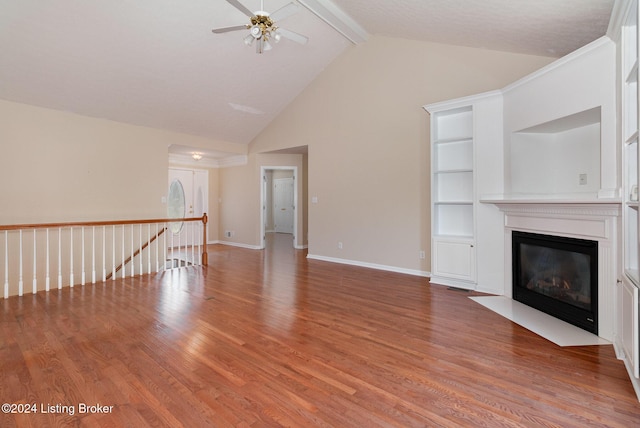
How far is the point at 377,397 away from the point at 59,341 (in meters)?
2.65

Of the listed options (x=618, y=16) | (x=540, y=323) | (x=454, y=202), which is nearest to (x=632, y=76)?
(x=618, y=16)

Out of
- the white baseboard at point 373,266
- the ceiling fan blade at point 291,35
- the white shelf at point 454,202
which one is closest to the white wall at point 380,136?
the white baseboard at point 373,266

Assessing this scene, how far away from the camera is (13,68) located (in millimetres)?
3877

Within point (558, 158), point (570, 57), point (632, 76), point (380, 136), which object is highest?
point (570, 57)

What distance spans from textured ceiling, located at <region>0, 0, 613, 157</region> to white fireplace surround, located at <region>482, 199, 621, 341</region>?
1.73 m

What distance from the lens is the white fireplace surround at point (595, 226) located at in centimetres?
250

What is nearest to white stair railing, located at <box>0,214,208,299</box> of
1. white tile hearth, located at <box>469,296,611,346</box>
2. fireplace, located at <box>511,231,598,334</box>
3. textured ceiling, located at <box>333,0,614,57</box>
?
white tile hearth, located at <box>469,296,611,346</box>

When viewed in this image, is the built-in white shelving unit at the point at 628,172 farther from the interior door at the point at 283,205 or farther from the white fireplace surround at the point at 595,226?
the interior door at the point at 283,205

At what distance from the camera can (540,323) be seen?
9.54ft

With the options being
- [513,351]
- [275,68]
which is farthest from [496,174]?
[275,68]

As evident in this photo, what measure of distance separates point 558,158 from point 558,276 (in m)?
1.37

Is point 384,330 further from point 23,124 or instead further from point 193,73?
point 23,124

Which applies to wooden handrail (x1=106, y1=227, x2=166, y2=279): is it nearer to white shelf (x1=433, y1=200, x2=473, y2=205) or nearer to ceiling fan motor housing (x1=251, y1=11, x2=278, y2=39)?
ceiling fan motor housing (x1=251, y1=11, x2=278, y2=39)

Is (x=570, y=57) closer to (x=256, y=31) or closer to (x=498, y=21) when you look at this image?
(x=498, y=21)
